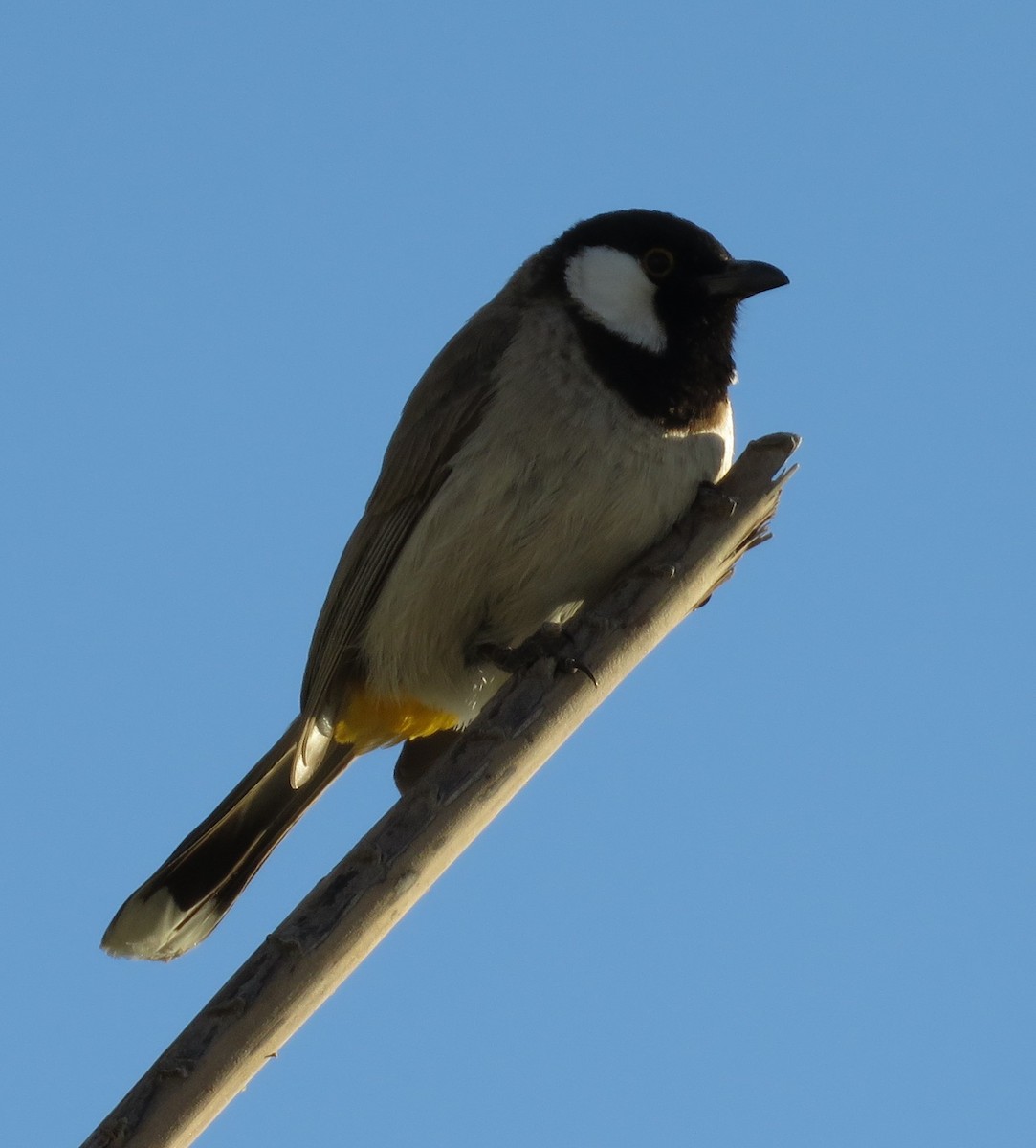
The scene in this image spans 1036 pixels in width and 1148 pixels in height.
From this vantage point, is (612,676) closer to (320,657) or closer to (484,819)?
(484,819)

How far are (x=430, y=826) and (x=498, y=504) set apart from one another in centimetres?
132

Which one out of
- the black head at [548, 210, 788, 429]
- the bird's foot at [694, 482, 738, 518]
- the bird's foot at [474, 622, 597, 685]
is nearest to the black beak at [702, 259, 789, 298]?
the black head at [548, 210, 788, 429]

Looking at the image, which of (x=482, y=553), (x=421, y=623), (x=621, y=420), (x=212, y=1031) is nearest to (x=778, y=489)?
(x=621, y=420)

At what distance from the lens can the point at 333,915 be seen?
2.84 metres

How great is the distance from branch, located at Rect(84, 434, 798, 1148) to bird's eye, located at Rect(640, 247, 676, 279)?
3.65 ft

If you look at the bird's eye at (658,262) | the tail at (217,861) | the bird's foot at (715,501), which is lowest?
the bird's foot at (715,501)

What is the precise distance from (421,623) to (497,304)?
123 cm

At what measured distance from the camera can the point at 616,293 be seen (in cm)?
473

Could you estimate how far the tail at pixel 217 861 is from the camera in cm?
406

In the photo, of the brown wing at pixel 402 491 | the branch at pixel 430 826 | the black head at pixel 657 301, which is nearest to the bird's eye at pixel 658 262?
the black head at pixel 657 301

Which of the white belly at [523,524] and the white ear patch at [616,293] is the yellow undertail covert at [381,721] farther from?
the white ear patch at [616,293]

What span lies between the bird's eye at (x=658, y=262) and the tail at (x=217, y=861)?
1.73m

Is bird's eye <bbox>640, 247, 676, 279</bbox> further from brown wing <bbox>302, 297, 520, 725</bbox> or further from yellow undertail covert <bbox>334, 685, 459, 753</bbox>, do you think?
yellow undertail covert <bbox>334, 685, 459, 753</bbox>

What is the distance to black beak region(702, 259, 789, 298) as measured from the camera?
15.3 feet
